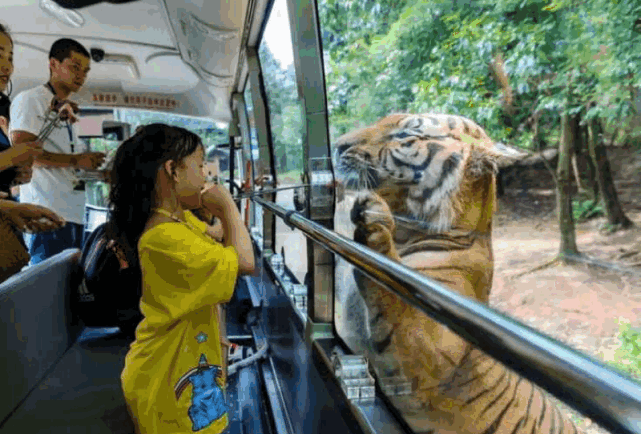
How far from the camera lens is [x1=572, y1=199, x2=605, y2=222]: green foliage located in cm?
68

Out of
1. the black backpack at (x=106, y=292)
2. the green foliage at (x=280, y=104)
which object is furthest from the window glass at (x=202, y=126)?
the black backpack at (x=106, y=292)

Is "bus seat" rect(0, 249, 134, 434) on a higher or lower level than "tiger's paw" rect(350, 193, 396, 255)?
lower

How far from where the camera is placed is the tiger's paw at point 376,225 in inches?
61.0

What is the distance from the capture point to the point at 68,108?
2.66 metres

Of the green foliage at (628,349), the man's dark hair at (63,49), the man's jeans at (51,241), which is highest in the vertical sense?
the man's dark hair at (63,49)

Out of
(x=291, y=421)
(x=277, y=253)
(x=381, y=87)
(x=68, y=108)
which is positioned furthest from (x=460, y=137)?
(x=277, y=253)

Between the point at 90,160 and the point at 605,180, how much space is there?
2295 millimetres

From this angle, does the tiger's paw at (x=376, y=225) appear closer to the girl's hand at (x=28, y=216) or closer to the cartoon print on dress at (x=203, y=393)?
the cartoon print on dress at (x=203, y=393)

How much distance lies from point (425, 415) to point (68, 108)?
2.20 metres

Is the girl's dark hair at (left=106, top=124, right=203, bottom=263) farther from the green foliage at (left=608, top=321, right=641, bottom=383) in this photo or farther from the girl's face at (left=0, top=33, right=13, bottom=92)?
the green foliage at (left=608, top=321, right=641, bottom=383)

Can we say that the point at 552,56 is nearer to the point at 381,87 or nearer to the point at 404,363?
the point at 381,87

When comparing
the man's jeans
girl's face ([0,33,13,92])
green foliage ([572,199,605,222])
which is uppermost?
girl's face ([0,33,13,92])

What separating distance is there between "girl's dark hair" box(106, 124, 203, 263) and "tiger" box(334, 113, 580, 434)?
20.9 inches

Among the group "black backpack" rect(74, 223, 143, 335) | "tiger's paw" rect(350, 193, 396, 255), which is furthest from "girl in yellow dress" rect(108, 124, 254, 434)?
"black backpack" rect(74, 223, 143, 335)
